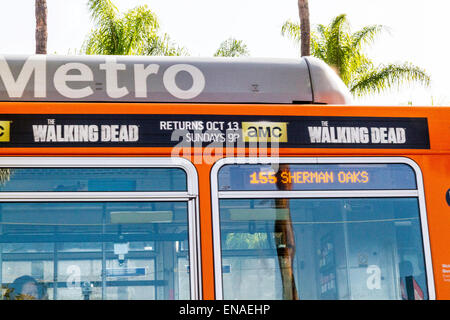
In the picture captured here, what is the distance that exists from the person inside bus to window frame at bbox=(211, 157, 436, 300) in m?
1.21

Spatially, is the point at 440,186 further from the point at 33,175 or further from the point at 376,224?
the point at 33,175

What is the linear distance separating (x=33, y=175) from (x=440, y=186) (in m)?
3.05

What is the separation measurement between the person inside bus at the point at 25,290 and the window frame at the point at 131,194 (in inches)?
21.9

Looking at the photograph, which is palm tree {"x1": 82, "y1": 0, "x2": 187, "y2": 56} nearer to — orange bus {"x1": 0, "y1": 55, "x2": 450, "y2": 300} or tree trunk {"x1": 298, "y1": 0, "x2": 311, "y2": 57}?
tree trunk {"x1": 298, "y1": 0, "x2": 311, "y2": 57}

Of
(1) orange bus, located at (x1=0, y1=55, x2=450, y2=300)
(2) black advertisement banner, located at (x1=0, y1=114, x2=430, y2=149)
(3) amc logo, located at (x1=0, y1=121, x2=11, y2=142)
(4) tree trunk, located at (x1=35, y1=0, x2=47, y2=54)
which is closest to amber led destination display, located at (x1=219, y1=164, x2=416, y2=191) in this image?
(1) orange bus, located at (x1=0, y1=55, x2=450, y2=300)

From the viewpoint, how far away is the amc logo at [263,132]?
529cm

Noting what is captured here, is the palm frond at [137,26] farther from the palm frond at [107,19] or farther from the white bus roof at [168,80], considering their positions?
the white bus roof at [168,80]

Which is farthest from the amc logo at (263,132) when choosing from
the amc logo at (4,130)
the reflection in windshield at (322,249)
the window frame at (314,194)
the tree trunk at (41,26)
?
the tree trunk at (41,26)

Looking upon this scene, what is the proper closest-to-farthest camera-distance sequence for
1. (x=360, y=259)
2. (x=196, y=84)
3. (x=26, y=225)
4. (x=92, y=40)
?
1. (x=26, y=225)
2. (x=360, y=259)
3. (x=196, y=84)
4. (x=92, y=40)

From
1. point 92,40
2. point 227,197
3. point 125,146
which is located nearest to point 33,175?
point 125,146

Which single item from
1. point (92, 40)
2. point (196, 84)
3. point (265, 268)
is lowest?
point (265, 268)

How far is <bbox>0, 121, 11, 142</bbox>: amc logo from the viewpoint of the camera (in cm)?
504

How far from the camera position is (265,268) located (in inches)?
198

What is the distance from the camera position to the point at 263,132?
5.32 m
